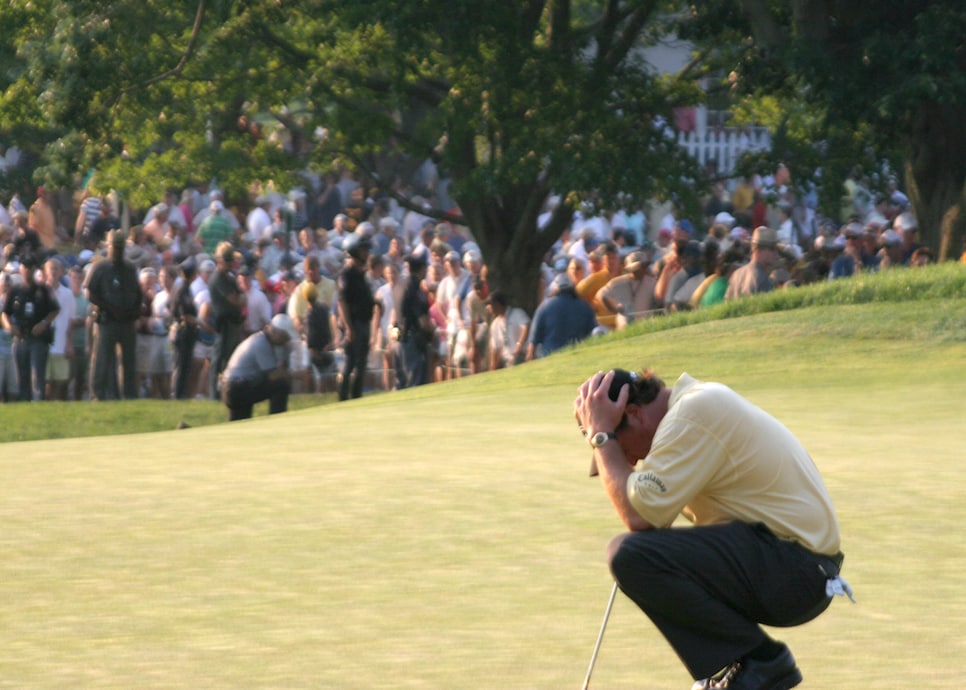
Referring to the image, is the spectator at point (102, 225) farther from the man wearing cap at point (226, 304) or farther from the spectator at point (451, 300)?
the man wearing cap at point (226, 304)

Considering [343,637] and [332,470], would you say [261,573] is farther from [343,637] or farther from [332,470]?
[332,470]

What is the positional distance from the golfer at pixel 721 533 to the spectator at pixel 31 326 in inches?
743

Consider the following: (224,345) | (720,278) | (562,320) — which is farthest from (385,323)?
(720,278)

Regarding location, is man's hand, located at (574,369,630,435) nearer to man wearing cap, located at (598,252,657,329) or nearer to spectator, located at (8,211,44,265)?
man wearing cap, located at (598,252,657,329)

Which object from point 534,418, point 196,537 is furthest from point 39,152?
point 196,537

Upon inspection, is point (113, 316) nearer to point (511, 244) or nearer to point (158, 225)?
point (511, 244)

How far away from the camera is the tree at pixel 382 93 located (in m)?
24.8

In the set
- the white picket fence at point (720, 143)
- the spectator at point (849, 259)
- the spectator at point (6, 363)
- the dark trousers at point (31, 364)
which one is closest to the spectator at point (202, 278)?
the dark trousers at point (31, 364)

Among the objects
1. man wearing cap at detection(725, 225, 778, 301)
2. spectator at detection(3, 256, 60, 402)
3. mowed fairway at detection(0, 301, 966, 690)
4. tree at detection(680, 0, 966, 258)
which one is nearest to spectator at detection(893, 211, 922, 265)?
tree at detection(680, 0, 966, 258)

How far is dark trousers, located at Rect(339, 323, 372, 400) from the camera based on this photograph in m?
22.1

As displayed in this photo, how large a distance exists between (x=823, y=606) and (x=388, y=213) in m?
30.6

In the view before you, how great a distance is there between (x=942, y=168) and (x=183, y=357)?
9.54m

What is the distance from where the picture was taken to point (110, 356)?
77.9 ft

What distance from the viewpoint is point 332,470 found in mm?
11844
